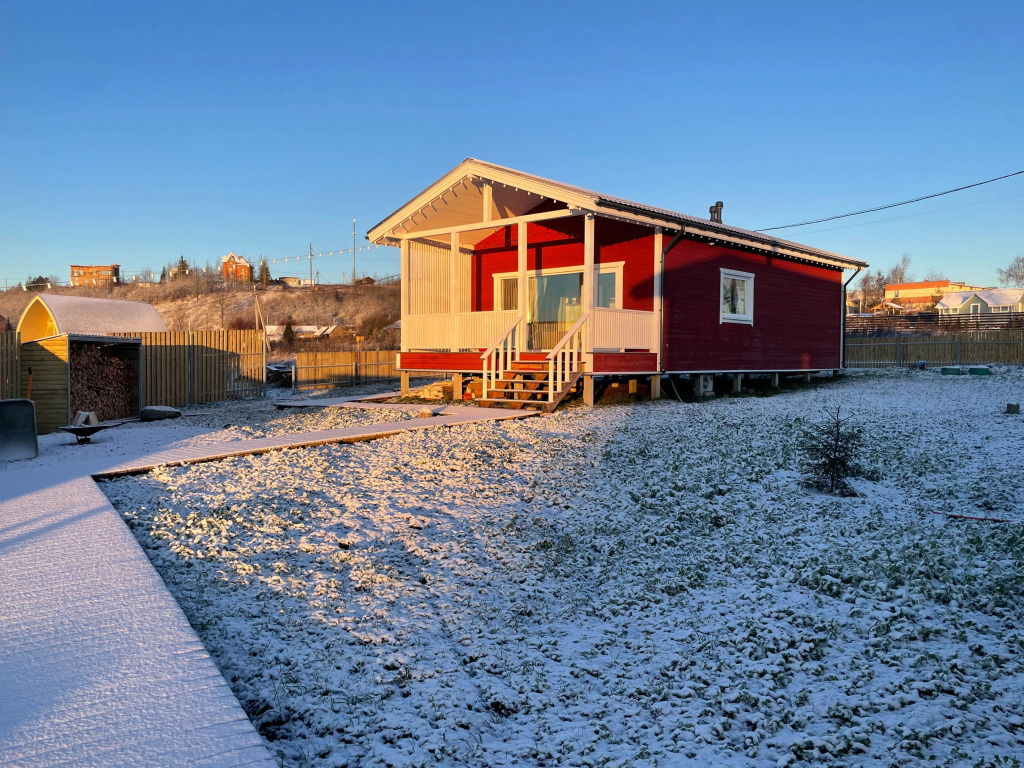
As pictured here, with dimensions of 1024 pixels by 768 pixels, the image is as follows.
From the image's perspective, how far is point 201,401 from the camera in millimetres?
20297

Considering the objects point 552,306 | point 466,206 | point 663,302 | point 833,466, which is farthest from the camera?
point 552,306

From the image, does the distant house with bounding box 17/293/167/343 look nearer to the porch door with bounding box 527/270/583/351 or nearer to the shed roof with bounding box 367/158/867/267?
the shed roof with bounding box 367/158/867/267

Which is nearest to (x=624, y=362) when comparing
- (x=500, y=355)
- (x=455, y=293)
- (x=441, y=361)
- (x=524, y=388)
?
(x=524, y=388)

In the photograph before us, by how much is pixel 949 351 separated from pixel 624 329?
23.5 m

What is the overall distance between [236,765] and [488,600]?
2.47 metres

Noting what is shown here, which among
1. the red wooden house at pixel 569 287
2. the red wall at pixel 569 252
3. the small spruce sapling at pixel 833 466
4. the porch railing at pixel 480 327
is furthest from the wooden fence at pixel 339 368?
the small spruce sapling at pixel 833 466

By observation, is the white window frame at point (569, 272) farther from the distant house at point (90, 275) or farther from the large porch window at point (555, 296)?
the distant house at point (90, 275)

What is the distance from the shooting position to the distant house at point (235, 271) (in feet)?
277

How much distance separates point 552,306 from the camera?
1691 cm

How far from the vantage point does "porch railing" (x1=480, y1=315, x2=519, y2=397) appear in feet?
44.9

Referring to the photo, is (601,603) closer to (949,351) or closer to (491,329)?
(491,329)

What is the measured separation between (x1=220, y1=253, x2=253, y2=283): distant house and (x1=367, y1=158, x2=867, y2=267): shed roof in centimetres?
7365

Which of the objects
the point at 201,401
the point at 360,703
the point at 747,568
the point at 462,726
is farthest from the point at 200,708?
the point at 201,401

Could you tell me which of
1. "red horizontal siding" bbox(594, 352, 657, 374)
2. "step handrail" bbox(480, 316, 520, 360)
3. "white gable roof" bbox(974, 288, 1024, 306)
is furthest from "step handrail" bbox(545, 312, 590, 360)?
"white gable roof" bbox(974, 288, 1024, 306)
